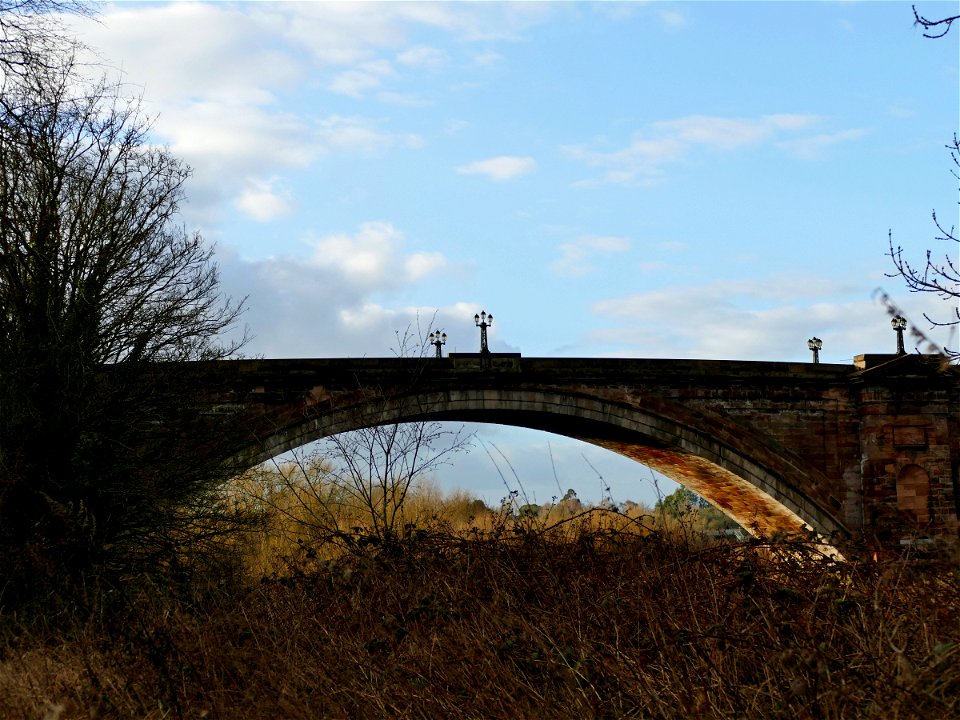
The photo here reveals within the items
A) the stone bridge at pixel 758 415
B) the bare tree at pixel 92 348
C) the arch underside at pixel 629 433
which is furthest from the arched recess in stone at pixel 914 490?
the bare tree at pixel 92 348

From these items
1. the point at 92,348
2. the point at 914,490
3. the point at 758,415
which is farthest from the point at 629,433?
the point at 92,348

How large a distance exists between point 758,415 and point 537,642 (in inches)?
673

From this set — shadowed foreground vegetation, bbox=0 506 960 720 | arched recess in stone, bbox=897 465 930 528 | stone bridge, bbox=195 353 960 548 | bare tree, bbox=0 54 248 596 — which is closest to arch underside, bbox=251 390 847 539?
stone bridge, bbox=195 353 960 548

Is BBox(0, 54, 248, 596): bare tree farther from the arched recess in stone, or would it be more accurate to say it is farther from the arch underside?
the arched recess in stone

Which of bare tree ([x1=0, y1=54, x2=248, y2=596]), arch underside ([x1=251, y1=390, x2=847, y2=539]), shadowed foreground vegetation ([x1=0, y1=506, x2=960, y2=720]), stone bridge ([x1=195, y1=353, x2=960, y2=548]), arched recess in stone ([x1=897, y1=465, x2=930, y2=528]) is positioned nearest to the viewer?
shadowed foreground vegetation ([x1=0, y1=506, x2=960, y2=720])

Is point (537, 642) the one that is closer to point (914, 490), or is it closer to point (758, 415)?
point (758, 415)

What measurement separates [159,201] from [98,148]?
0.90 m

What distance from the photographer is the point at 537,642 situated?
411 centimetres

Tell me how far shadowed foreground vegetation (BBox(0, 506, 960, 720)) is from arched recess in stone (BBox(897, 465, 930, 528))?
1558cm

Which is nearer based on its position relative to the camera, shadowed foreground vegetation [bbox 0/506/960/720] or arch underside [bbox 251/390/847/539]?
shadowed foreground vegetation [bbox 0/506/960/720]

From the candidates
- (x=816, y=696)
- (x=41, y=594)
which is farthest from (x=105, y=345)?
(x=816, y=696)

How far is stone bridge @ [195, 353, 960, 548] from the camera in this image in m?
19.0

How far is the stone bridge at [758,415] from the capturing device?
1895cm

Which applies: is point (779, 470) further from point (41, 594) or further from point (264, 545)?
point (41, 594)
